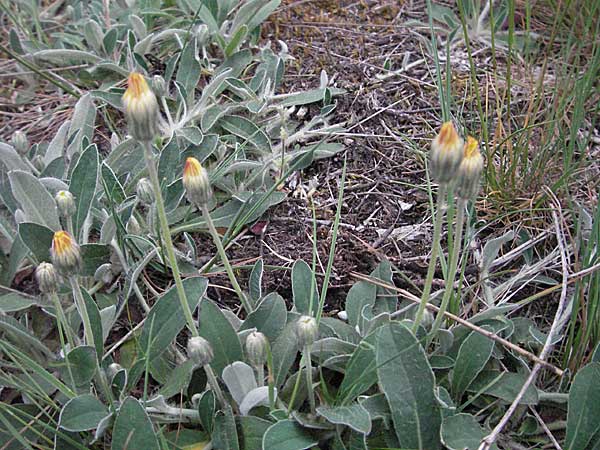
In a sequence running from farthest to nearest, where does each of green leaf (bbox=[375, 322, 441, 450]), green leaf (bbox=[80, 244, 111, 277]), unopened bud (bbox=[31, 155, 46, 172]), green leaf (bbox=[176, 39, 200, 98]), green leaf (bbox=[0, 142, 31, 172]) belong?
1. green leaf (bbox=[176, 39, 200, 98])
2. unopened bud (bbox=[31, 155, 46, 172])
3. green leaf (bbox=[0, 142, 31, 172])
4. green leaf (bbox=[80, 244, 111, 277])
5. green leaf (bbox=[375, 322, 441, 450])

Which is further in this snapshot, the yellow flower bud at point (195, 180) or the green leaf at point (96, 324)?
the green leaf at point (96, 324)

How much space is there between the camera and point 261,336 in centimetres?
135

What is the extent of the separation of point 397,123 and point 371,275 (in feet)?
2.27

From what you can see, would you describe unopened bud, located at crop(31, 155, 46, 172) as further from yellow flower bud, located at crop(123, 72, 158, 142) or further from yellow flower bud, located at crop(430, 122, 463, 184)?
yellow flower bud, located at crop(430, 122, 463, 184)

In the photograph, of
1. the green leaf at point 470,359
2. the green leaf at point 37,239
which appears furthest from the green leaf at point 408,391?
the green leaf at point 37,239

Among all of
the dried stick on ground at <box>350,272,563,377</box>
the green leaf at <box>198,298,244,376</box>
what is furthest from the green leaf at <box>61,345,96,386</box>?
the dried stick on ground at <box>350,272,563,377</box>

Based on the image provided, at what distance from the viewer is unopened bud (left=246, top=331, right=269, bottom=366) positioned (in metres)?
1.35

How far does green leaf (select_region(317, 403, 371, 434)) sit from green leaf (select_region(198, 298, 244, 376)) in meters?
0.24

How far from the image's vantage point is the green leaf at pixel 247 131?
207cm

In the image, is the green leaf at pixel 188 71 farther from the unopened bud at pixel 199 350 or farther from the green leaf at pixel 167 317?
the unopened bud at pixel 199 350

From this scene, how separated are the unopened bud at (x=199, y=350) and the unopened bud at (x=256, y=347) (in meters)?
0.08

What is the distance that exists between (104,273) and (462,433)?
3.29 ft

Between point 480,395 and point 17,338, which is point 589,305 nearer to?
point 480,395

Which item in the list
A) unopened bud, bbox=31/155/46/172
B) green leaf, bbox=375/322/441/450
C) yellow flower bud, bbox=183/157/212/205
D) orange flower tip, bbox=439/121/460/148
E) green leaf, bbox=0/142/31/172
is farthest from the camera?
unopened bud, bbox=31/155/46/172
